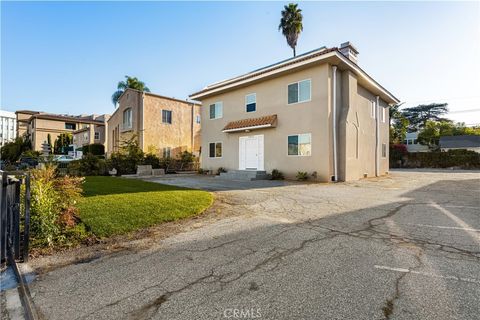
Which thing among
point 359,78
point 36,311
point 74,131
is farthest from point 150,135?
point 74,131

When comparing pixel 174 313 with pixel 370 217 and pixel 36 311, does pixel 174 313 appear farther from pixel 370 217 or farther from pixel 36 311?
pixel 370 217

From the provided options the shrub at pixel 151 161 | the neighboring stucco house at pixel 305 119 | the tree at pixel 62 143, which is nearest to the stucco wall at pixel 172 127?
the shrub at pixel 151 161

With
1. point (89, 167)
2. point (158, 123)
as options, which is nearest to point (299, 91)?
point (89, 167)

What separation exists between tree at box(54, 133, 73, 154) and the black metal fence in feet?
163

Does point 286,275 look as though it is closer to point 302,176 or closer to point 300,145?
point 302,176

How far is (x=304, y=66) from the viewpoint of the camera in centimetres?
1491

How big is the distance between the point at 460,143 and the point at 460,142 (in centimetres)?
36

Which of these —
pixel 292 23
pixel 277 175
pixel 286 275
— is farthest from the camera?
pixel 292 23

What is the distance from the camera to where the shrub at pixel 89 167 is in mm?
18375

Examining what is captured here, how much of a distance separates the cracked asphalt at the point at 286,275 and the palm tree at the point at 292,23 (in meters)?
27.3

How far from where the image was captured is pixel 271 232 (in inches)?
204

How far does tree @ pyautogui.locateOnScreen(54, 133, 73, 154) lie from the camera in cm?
4619

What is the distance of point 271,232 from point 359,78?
15008 millimetres

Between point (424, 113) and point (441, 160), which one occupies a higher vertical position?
point (424, 113)
